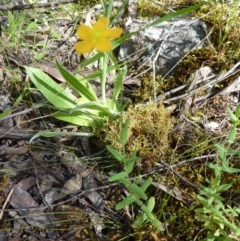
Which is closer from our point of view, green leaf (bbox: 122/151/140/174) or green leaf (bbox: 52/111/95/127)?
green leaf (bbox: 122/151/140/174)

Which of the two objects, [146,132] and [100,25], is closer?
[100,25]

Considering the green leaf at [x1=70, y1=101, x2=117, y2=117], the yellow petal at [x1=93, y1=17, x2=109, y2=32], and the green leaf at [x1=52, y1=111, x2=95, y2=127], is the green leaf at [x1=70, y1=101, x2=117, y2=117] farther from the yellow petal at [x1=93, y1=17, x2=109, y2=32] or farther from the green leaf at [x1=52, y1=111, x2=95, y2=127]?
the yellow petal at [x1=93, y1=17, x2=109, y2=32]

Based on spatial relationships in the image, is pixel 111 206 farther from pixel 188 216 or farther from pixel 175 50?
pixel 175 50

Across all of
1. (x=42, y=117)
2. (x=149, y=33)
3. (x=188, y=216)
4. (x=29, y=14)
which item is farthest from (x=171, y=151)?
(x=29, y=14)

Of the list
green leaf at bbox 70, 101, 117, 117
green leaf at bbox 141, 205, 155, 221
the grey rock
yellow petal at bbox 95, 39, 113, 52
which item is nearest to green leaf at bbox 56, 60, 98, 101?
green leaf at bbox 70, 101, 117, 117

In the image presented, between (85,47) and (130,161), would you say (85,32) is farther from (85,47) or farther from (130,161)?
(130,161)

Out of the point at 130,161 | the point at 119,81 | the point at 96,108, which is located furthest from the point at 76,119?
the point at 130,161

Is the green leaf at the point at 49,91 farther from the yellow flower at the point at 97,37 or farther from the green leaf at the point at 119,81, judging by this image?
the yellow flower at the point at 97,37
